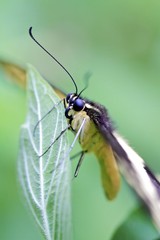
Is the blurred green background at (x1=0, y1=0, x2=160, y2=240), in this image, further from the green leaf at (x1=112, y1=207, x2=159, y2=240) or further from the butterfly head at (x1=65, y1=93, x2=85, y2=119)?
the green leaf at (x1=112, y1=207, x2=159, y2=240)

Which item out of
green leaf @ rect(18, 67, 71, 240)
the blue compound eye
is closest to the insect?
the blue compound eye

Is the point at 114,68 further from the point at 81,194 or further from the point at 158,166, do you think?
the point at 81,194

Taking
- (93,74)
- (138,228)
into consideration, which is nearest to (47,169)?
(138,228)

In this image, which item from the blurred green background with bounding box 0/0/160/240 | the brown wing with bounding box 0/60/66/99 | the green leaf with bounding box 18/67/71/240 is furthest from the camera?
the blurred green background with bounding box 0/0/160/240

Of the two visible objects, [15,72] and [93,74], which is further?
[93,74]

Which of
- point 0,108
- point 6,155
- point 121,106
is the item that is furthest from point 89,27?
point 6,155

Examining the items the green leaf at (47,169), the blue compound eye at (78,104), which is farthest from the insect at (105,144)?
the green leaf at (47,169)

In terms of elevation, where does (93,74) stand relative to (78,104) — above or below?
below

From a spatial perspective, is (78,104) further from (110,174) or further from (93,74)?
(93,74)
